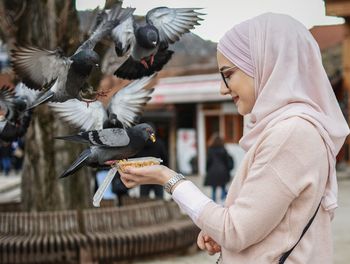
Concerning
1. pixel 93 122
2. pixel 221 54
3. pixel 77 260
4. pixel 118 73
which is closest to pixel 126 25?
pixel 118 73

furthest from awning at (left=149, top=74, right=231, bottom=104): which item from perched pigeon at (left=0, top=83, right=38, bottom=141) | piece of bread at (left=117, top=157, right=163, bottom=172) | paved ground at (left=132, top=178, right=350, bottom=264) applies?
piece of bread at (left=117, top=157, right=163, bottom=172)

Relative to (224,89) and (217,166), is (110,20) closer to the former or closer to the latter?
(224,89)

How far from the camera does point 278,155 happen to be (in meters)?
1.47

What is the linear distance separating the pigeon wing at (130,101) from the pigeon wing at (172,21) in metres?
0.21

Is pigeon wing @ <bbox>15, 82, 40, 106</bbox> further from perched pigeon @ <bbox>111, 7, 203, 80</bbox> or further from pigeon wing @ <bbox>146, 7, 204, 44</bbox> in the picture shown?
pigeon wing @ <bbox>146, 7, 204, 44</bbox>

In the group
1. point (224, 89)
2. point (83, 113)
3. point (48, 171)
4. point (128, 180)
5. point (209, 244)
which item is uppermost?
point (224, 89)

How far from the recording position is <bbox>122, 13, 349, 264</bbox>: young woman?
1.47 meters

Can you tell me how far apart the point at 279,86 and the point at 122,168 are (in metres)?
0.52

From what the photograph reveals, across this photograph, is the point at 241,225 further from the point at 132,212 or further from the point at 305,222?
the point at 132,212

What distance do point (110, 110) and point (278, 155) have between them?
2.67 feet

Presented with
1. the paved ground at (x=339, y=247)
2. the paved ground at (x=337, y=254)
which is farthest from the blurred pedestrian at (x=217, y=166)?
the paved ground at (x=337, y=254)

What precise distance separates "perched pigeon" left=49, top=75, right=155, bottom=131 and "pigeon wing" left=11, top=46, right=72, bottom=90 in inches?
4.0

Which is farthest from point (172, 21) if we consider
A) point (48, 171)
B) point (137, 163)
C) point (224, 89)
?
point (48, 171)

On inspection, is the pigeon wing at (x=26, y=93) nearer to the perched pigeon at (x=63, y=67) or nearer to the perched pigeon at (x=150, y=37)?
the perched pigeon at (x=63, y=67)
